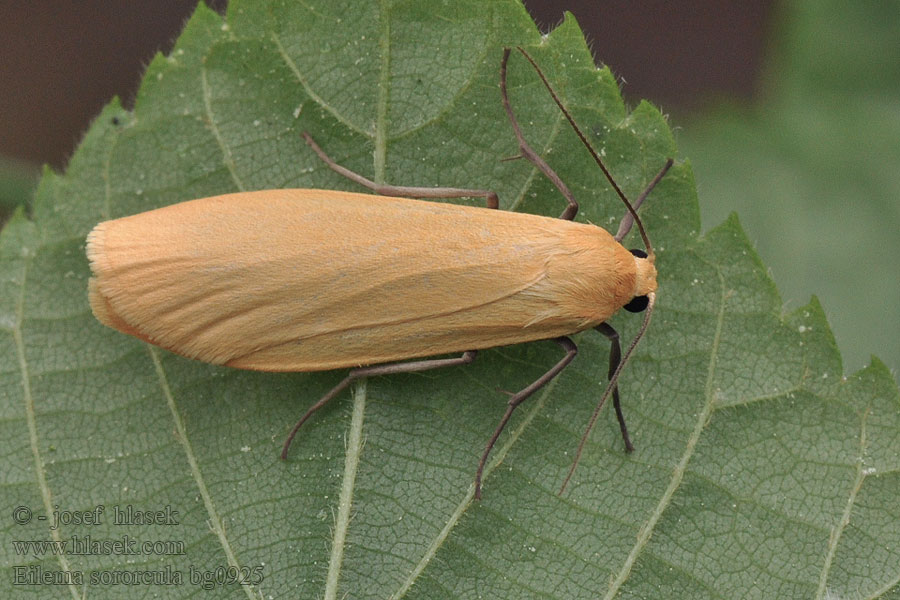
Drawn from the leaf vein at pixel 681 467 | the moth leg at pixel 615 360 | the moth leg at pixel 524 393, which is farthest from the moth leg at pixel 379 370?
the leaf vein at pixel 681 467

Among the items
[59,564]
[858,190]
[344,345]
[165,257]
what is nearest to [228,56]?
[165,257]

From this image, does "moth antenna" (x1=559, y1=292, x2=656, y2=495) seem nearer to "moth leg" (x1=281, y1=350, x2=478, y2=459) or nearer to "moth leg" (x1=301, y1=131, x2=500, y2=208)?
"moth leg" (x1=281, y1=350, x2=478, y2=459)

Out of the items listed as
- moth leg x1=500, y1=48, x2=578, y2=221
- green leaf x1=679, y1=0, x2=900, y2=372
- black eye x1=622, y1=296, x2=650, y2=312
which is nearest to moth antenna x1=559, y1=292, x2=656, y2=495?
black eye x1=622, y1=296, x2=650, y2=312

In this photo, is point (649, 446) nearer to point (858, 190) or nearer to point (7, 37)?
point (858, 190)

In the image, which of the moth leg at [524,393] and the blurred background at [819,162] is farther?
the blurred background at [819,162]

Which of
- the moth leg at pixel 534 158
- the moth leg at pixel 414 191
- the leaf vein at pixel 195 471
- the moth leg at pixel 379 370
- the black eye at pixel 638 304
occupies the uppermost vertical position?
the moth leg at pixel 534 158

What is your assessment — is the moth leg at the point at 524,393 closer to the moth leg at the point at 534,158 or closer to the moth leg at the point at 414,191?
the moth leg at the point at 534,158

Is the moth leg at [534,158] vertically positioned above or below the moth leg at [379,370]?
above
